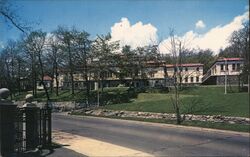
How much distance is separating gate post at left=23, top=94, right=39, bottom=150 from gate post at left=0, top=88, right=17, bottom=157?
1.35 meters

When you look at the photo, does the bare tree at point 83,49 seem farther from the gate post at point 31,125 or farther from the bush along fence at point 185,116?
the gate post at point 31,125

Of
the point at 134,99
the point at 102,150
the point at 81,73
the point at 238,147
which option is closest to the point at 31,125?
the point at 102,150

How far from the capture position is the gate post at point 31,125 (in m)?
12.7

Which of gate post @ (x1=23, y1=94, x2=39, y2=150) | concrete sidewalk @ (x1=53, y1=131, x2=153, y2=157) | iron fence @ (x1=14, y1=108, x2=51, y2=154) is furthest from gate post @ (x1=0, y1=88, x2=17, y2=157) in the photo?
concrete sidewalk @ (x1=53, y1=131, x2=153, y2=157)

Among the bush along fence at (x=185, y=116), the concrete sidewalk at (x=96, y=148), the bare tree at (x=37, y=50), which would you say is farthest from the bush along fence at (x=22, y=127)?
the bare tree at (x=37, y=50)

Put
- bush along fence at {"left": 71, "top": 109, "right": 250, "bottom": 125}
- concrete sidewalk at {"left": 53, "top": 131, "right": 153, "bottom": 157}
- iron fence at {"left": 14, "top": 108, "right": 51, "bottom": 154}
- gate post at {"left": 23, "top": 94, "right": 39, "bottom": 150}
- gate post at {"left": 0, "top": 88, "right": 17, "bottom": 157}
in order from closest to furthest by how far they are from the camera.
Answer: gate post at {"left": 0, "top": 88, "right": 17, "bottom": 157} < iron fence at {"left": 14, "top": 108, "right": 51, "bottom": 154} < gate post at {"left": 23, "top": 94, "right": 39, "bottom": 150} < concrete sidewalk at {"left": 53, "top": 131, "right": 153, "bottom": 157} < bush along fence at {"left": 71, "top": 109, "right": 250, "bottom": 125}

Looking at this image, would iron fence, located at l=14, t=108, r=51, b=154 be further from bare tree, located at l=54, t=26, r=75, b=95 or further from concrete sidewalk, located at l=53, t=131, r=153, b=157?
bare tree, located at l=54, t=26, r=75, b=95

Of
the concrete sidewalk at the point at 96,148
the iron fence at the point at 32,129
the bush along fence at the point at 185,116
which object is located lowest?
the bush along fence at the point at 185,116

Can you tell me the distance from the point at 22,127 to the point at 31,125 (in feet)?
2.31

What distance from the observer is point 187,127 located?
23.9 meters

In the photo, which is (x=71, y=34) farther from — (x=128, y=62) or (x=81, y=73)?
(x=128, y=62)

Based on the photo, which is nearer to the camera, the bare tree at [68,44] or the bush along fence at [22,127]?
the bush along fence at [22,127]

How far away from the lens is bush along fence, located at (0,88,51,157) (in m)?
11.0

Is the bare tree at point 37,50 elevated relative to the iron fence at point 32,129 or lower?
elevated
